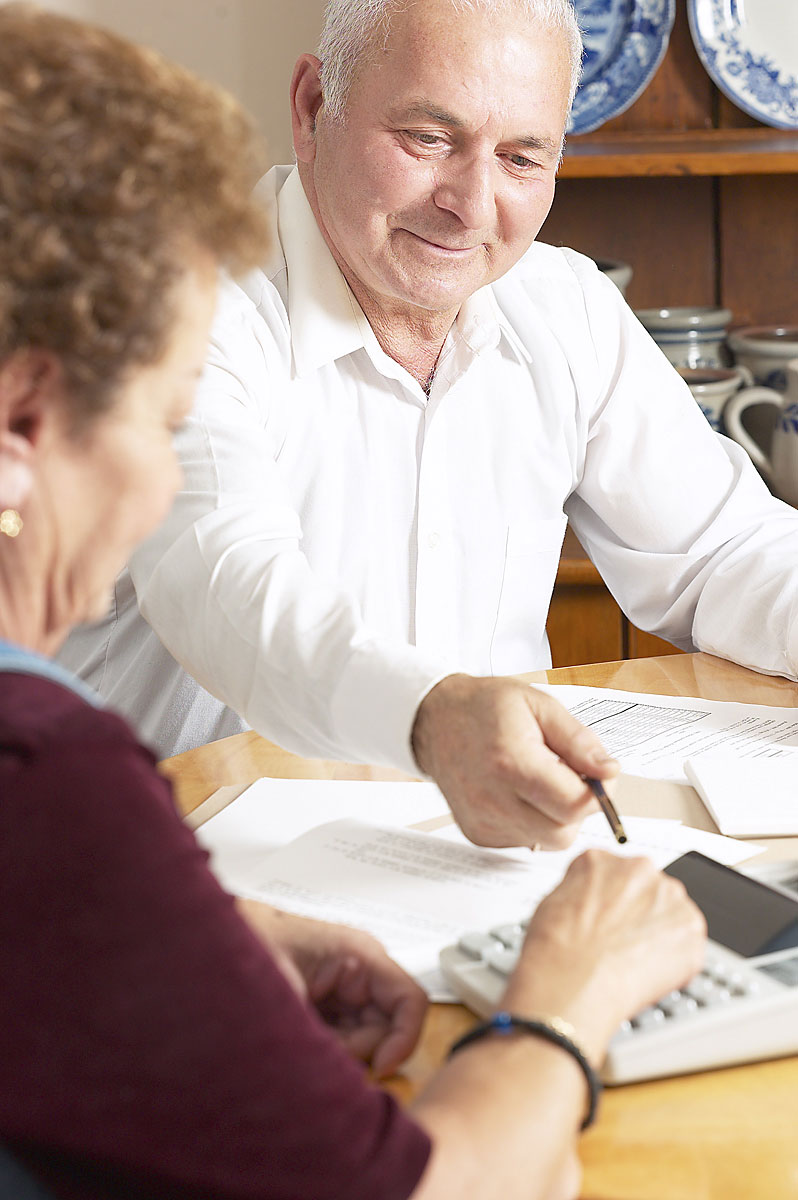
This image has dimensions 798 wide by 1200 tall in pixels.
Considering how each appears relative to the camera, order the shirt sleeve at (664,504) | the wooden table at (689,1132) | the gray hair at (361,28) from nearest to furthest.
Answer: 1. the wooden table at (689,1132)
2. the gray hair at (361,28)
3. the shirt sleeve at (664,504)

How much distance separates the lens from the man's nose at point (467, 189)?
146cm

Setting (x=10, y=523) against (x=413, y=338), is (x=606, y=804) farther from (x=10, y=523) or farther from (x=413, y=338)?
(x=413, y=338)

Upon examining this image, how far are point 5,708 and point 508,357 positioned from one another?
4.09 ft

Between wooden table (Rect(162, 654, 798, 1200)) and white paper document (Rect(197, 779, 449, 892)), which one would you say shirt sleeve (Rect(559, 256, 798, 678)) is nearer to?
white paper document (Rect(197, 779, 449, 892))

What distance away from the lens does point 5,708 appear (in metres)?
0.52

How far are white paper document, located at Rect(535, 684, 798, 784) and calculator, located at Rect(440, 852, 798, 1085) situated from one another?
1.04ft

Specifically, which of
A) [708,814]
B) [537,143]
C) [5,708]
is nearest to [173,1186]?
[5,708]

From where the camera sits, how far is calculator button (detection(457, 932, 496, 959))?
30.0 inches

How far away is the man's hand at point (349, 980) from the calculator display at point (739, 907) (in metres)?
0.19

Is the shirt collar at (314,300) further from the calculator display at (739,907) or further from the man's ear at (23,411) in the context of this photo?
the man's ear at (23,411)

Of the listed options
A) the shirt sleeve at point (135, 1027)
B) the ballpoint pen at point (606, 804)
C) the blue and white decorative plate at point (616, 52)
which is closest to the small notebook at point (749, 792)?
the ballpoint pen at point (606, 804)

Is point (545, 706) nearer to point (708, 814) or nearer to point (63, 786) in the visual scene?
point (708, 814)

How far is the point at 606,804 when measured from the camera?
35.4 inches

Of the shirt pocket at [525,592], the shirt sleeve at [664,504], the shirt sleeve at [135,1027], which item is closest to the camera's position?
the shirt sleeve at [135,1027]
